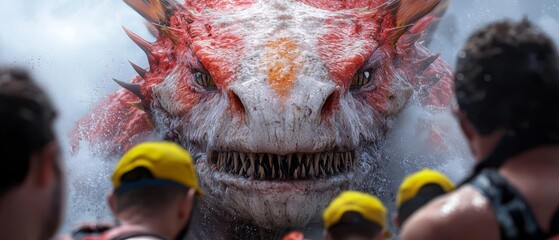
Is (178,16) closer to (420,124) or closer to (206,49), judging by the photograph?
(206,49)

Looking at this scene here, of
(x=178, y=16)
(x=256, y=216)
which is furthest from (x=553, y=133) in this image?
(x=178, y=16)

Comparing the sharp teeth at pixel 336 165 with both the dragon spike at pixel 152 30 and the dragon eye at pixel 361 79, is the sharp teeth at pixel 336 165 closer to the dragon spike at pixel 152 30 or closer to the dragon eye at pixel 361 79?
the dragon eye at pixel 361 79

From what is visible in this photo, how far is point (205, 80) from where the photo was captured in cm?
692

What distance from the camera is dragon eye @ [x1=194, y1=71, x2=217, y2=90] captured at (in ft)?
22.5

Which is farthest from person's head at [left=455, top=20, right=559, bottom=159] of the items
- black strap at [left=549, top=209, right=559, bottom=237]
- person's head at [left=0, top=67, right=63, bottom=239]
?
person's head at [left=0, top=67, right=63, bottom=239]

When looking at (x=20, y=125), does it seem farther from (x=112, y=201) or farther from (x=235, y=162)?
(x=235, y=162)

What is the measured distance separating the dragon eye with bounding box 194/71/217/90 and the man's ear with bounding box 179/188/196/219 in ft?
13.3

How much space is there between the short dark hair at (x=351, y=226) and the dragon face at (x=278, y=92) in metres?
2.64

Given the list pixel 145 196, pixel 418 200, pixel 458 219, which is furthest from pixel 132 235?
pixel 418 200

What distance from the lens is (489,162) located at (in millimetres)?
2258

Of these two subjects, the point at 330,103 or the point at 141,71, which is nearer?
the point at 330,103

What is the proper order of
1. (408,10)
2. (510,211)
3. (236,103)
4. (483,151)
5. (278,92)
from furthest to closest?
1. (408,10)
2. (236,103)
3. (278,92)
4. (483,151)
5. (510,211)

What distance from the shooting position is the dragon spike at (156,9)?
7605mm

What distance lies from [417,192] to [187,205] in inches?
39.1
